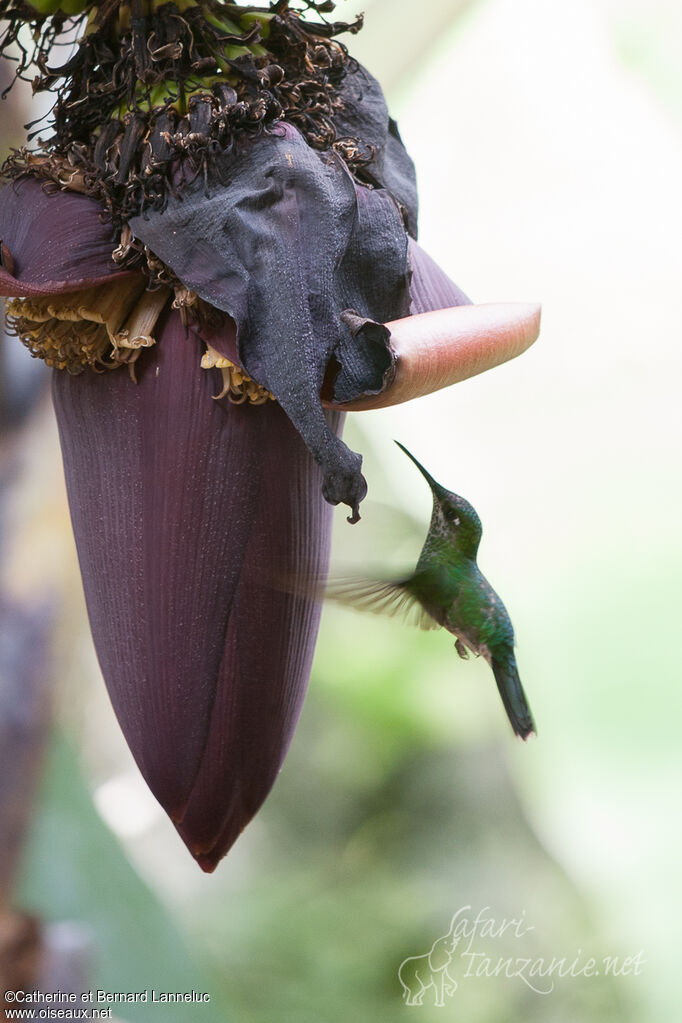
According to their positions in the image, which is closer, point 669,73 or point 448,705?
point 669,73

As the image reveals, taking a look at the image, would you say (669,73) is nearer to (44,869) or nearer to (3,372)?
(3,372)

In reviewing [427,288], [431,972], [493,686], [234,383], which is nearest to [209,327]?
[234,383]

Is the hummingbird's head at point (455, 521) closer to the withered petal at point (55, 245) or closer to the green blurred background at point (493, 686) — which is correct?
the withered petal at point (55, 245)

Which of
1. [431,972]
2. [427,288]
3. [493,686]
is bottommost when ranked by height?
[431,972]

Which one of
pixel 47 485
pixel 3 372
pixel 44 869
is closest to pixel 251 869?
pixel 44 869

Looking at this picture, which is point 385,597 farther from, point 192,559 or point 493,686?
point 493,686

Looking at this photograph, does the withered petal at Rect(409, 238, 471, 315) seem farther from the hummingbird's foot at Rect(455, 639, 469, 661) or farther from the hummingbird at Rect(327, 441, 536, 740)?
the hummingbird's foot at Rect(455, 639, 469, 661)

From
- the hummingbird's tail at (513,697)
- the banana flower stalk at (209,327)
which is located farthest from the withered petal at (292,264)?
the hummingbird's tail at (513,697)
